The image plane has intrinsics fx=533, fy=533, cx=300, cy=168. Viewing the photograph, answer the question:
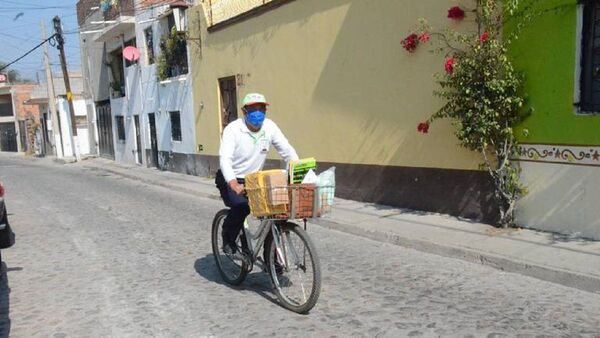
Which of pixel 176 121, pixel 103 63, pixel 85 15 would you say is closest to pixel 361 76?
pixel 176 121

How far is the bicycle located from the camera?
13.5 feet

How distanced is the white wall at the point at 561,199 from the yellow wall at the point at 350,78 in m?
0.93

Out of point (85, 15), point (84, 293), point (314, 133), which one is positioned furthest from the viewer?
point (85, 15)

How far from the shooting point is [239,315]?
14.8 feet

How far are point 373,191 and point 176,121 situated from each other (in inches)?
424

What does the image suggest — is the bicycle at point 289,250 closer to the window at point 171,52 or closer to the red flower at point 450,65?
the red flower at point 450,65

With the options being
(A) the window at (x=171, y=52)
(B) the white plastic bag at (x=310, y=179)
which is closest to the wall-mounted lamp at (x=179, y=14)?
(A) the window at (x=171, y=52)

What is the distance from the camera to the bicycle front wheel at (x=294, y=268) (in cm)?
428

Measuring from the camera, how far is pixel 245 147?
4.76 m

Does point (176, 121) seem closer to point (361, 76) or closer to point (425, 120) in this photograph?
point (361, 76)

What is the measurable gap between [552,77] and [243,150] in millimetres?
4146

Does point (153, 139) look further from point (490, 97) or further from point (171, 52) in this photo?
point (490, 97)

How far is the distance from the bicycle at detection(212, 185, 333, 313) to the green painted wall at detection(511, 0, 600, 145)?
383cm

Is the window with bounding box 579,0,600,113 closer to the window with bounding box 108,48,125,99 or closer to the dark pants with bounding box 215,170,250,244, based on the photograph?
Answer: the dark pants with bounding box 215,170,250,244
